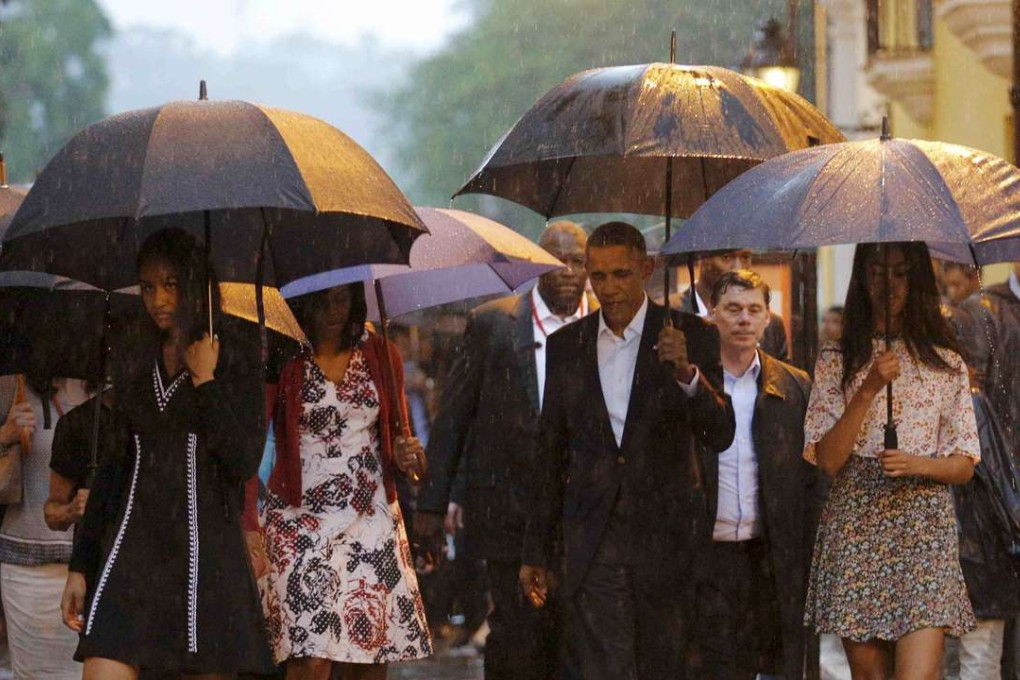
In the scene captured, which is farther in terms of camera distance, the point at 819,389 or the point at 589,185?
the point at 589,185

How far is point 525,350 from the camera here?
33.2 feet

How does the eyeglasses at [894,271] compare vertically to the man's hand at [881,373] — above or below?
above

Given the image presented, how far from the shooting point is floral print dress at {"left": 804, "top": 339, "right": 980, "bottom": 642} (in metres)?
8.00

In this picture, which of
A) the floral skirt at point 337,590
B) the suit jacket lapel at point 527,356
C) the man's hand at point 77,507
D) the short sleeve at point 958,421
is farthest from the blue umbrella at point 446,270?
the short sleeve at point 958,421

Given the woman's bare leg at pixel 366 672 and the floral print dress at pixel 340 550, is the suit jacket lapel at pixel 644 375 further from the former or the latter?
the woman's bare leg at pixel 366 672

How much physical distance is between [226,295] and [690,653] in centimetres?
233

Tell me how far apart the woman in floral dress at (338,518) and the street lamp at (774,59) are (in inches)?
263

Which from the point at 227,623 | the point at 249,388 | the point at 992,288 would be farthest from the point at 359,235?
the point at 992,288

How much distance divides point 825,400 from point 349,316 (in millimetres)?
1808

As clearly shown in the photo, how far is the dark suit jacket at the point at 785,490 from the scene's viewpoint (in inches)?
369

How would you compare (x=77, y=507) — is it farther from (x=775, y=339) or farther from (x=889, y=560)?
(x=775, y=339)

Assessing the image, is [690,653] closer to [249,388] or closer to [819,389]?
[819,389]

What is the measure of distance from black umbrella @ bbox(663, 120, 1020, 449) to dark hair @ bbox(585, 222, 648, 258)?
606 millimetres

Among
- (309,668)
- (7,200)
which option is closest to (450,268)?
(7,200)
